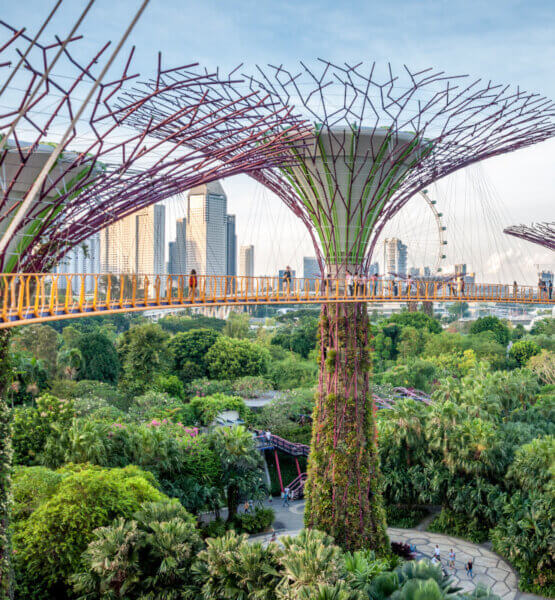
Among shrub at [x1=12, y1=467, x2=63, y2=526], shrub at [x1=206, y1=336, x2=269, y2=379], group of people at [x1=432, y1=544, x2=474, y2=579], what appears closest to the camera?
shrub at [x1=12, y1=467, x2=63, y2=526]

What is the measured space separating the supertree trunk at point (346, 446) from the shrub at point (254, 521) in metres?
6.26

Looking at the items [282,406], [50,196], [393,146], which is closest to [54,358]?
[282,406]

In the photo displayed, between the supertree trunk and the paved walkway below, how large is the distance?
333 centimetres

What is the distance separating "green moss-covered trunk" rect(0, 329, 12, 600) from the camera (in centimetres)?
1166

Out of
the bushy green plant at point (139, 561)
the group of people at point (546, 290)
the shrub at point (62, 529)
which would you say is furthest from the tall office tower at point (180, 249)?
the group of people at point (546, 290)

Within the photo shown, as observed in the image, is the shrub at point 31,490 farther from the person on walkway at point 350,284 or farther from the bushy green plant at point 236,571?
the person on walkway at point 350,284

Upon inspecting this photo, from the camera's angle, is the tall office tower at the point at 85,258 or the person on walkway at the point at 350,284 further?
the person on walkway at the point at 350,284

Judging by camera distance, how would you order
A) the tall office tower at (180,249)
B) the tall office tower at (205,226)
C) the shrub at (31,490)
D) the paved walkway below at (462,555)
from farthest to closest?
the tall office tower at (180,249)
the tall office tower at (205,226)
the paved walkway below at (462,555)
the shrub at (31,490)

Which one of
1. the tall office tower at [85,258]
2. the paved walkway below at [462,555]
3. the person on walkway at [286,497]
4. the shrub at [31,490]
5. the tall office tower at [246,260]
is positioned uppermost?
the tall office tower at [246,260]

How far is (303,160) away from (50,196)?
7.75 meters

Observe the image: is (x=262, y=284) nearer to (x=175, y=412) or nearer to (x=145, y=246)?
(x=145, y=246)

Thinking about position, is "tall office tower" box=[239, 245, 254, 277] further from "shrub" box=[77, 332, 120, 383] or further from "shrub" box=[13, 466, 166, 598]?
"shrub" box=[13, 466, 166, 598]

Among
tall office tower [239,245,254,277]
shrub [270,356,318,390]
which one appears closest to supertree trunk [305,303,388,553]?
tall office tower [239,245,254,277]

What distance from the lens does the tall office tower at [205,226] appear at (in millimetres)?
18594
